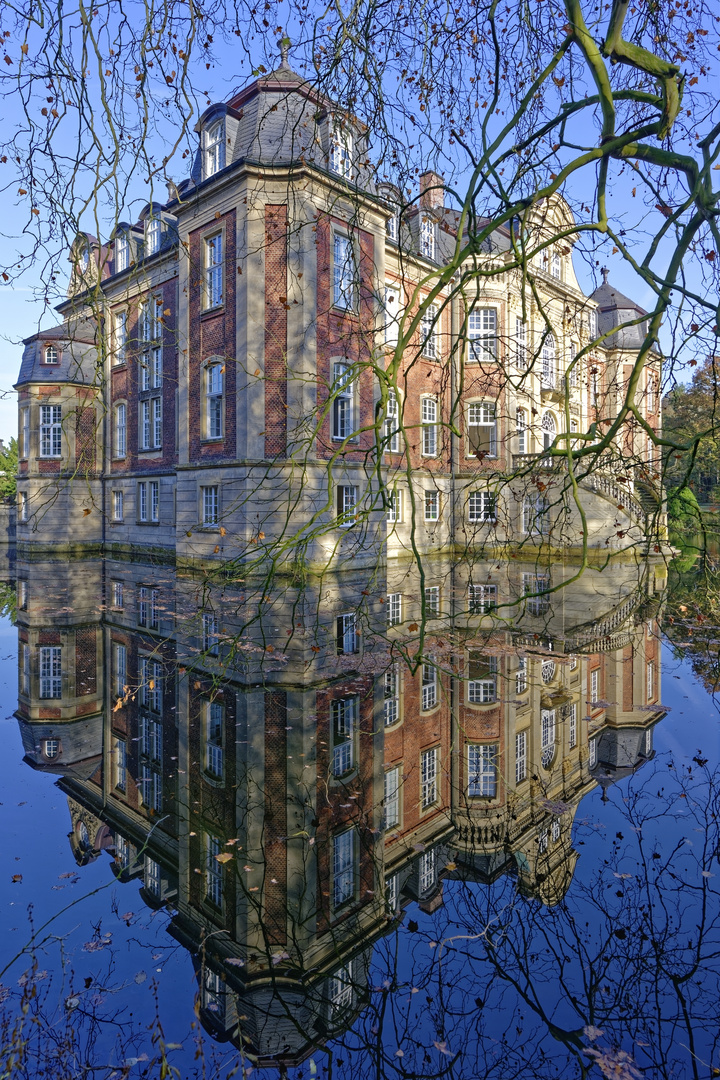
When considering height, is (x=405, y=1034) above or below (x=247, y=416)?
below

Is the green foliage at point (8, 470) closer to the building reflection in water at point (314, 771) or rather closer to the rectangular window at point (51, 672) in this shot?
the rectangular window at point (51, 672)

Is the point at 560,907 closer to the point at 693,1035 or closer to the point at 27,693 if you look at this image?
the point at 693,1035

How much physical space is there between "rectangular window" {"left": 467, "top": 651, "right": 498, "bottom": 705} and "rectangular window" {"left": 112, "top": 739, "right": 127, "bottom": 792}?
11.1 ft

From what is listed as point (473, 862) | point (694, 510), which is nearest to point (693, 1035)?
point (473, 862)

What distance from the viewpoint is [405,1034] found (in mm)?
2693

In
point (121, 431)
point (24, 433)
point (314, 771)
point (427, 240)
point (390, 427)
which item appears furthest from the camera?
point (121, 431)

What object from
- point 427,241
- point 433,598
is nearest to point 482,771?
point 433,598

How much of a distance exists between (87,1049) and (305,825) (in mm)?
1879

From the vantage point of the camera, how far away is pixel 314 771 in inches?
201

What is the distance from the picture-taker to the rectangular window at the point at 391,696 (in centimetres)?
636

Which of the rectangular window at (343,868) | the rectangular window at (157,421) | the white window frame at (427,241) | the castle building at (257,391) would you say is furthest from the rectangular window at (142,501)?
the rectangular window at (343,868)

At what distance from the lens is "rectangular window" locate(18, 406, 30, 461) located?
26.3 m

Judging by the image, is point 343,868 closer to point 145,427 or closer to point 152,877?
point 152,877

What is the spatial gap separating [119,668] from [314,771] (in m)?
4.50
